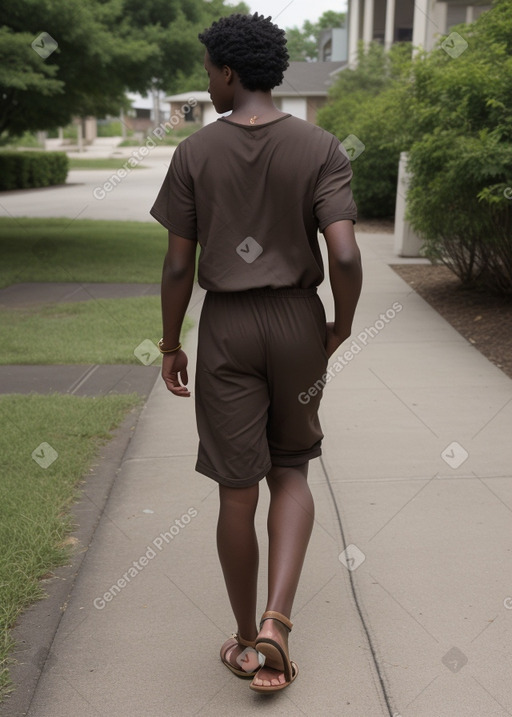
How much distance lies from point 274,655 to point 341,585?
99 cm

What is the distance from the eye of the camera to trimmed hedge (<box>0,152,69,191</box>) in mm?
33031

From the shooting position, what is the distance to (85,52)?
13688 millimetres

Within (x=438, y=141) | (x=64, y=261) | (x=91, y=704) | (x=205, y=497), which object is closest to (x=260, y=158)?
→ (x=91, y=704)

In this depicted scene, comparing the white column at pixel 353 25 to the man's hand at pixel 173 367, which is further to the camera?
the white column at pixel 353 25

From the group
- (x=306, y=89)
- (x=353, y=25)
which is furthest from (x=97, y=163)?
(x=353, y=25)

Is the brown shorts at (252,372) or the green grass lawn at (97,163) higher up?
the brown shorts at (252,372)

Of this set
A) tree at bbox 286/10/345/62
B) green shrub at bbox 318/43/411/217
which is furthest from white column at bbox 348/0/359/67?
tree at bbox 286/10/345/62

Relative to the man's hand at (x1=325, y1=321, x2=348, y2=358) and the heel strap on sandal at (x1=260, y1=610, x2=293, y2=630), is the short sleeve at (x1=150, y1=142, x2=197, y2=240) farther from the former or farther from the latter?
the heel strap on sandal at (x1=260, y1=610, x2=293, y2=630)

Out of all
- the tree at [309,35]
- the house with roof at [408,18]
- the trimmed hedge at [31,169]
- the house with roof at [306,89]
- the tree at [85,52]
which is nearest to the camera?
the tree at [85,52]

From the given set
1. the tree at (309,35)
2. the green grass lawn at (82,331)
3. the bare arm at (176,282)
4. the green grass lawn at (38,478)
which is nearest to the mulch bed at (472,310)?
the green grass lawn at (82,331)

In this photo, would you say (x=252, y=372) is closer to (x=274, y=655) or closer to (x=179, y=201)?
(x=179, y=201)

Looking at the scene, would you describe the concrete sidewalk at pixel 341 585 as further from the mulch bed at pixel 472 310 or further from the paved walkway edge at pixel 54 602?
the mulch bed at pixel 472 310

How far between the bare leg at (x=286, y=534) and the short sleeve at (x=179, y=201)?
0.84m

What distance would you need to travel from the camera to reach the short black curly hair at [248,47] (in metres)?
2.75
